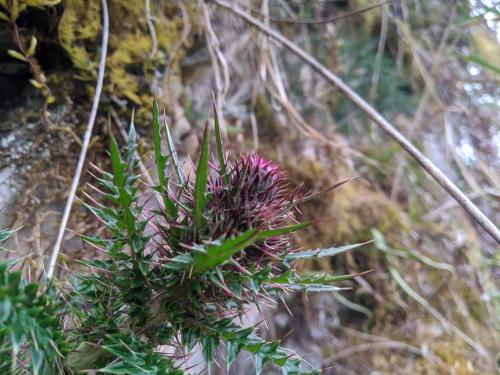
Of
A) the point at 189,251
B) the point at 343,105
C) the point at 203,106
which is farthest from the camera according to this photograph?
the point at 343,105

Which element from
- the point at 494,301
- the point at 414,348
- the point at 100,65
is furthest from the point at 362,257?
the point at 100,65

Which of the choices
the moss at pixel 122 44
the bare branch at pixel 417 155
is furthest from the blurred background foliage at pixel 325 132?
the bare branch at pixel 417 155

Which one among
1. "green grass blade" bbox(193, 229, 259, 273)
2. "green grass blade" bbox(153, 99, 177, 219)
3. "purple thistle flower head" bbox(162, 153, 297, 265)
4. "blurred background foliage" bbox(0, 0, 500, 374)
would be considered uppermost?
"blurred background foliage" bbox(0, 0, 500, 374)

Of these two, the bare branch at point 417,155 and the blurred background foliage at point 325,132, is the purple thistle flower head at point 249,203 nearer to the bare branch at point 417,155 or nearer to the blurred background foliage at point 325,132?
the blurred background foliage at point 325,132

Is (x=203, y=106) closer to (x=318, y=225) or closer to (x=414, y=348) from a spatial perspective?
(x=318, y=225)

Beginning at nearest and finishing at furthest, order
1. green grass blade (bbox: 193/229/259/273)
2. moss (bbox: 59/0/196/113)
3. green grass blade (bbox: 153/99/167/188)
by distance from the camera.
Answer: green grass blade (bbox: 193/229/259/273), green grass blade (bbox: 153/99/167/188), moss (bbox: 59/0/196/113)

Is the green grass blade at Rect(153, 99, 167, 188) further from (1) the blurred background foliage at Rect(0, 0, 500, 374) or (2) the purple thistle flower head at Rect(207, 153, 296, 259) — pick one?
(1) the blurred background foliage at Rect(0, 0, 500, 374)

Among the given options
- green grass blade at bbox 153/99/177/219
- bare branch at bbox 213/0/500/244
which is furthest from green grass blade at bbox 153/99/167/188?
bare branch at bbox 213/0/500/244

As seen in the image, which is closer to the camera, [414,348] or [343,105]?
[414,348]
